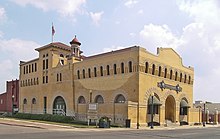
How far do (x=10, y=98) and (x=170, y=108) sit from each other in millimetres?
40028

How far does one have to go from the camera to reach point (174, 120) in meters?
50.8

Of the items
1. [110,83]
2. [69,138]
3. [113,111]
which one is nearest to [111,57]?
[110,83]

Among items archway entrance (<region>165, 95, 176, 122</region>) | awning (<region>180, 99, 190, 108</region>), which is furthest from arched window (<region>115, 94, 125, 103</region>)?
awning (<region>180, 99, 190, 108</region>)

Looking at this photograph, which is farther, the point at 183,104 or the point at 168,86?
the point at 183,104

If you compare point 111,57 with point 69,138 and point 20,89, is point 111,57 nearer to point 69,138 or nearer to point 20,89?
point 69,138

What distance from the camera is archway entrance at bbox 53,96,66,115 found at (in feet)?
180

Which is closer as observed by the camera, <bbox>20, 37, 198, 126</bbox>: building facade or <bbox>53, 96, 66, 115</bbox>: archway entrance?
<bbox>20, 37, 198, 126</bbox>: building facade

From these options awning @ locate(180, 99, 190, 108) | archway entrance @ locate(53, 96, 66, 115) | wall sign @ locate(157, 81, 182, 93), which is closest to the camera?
wall sign @ locate(157, 81, 182, 93)

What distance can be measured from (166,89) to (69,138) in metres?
30.3

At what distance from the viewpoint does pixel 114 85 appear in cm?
4509

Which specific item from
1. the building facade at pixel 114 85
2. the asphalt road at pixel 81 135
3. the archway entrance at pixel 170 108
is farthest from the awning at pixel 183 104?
the asphalt road at pixel 81 135

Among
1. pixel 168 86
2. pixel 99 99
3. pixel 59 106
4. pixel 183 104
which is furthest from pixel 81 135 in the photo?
pixel 183 104

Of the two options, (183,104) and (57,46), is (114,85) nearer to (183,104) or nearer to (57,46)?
(183,104)

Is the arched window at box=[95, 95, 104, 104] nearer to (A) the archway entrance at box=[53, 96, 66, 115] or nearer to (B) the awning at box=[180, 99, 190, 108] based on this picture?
(A) the archway entrance at box=[53, 96, 66, 115]
